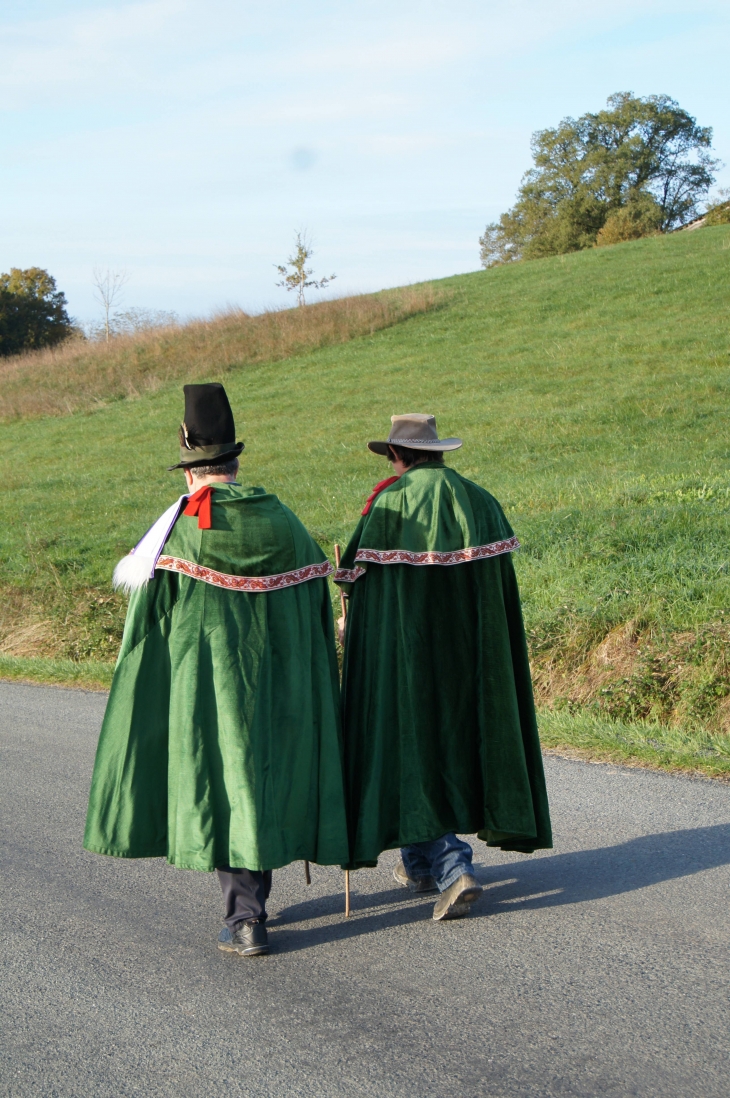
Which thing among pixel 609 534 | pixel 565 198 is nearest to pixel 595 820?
pixel 609 534

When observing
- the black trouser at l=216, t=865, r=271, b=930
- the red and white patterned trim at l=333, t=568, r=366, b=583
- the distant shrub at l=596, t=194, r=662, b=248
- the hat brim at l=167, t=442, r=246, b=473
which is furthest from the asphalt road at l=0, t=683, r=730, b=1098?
the distant shrub at l=596, t=194, r=662, b=248

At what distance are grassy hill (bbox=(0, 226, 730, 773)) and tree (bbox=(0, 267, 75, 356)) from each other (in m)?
22.8

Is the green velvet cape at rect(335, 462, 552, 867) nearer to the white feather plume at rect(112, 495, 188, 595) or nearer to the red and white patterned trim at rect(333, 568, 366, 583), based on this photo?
the red and white patterned trim at rect(333, 568, 366, 583)

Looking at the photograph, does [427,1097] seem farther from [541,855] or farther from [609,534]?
[609,534]

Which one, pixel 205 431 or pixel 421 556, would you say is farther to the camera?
pixel 421 556

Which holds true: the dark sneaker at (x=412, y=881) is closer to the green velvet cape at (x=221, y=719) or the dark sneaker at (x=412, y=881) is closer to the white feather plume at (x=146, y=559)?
the green velvet cape at (x=221, y=719)

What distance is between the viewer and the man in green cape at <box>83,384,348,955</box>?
13.6ft

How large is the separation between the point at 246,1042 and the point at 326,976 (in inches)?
22.0

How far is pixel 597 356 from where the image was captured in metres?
24.2

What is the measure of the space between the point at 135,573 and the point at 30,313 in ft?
193

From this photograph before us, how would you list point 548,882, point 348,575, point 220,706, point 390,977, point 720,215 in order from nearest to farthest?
1. point 390,977
2. point 220,706
3. point 348,575
4. point 548,882
5. point 720,215

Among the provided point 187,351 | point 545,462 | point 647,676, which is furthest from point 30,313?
point 647,676

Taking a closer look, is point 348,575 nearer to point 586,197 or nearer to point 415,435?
point 415,435

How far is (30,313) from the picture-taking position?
5888cm
